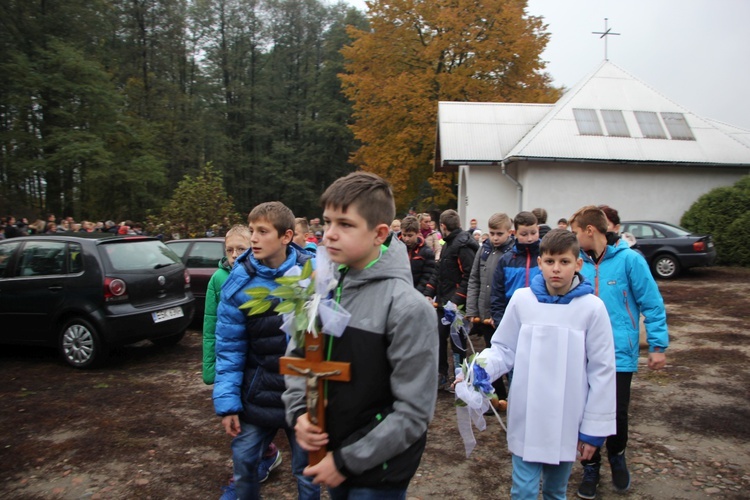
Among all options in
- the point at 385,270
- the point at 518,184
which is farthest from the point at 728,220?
the point at 385,270

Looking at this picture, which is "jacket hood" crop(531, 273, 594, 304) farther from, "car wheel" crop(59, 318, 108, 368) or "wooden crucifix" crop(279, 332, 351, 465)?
"car wheel" crop(59, 318, 108, 368)

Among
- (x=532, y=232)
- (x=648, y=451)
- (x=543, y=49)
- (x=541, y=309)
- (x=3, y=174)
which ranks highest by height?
(x=543, y=49)

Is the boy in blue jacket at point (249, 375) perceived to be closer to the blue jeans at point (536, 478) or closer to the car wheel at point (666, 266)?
the blue jeans at point (536, 478)

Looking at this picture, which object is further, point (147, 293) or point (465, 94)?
point (465, 94)

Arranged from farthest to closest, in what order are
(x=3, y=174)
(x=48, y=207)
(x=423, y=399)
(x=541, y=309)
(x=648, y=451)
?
(x=48, y=207) → (x=3, y=174) → (x=648, y=451) → (x=541, y=309) → (x=423, y=399)

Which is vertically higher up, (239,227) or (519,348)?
(239,227)

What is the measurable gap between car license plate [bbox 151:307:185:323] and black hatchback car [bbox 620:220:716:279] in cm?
1256

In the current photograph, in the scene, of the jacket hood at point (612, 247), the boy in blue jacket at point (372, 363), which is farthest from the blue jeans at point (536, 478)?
the jacket hood at point (612, 247)

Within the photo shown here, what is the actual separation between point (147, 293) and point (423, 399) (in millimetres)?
6413

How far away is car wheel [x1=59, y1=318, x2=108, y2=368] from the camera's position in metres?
7.04

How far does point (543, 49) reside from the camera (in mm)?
25984

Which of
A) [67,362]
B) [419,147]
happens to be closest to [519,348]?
[67,362]

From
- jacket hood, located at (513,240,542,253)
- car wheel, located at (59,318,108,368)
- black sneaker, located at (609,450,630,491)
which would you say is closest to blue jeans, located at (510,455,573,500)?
black sneaker, located at (609,450,630,491)

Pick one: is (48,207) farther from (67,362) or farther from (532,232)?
(532,232)
